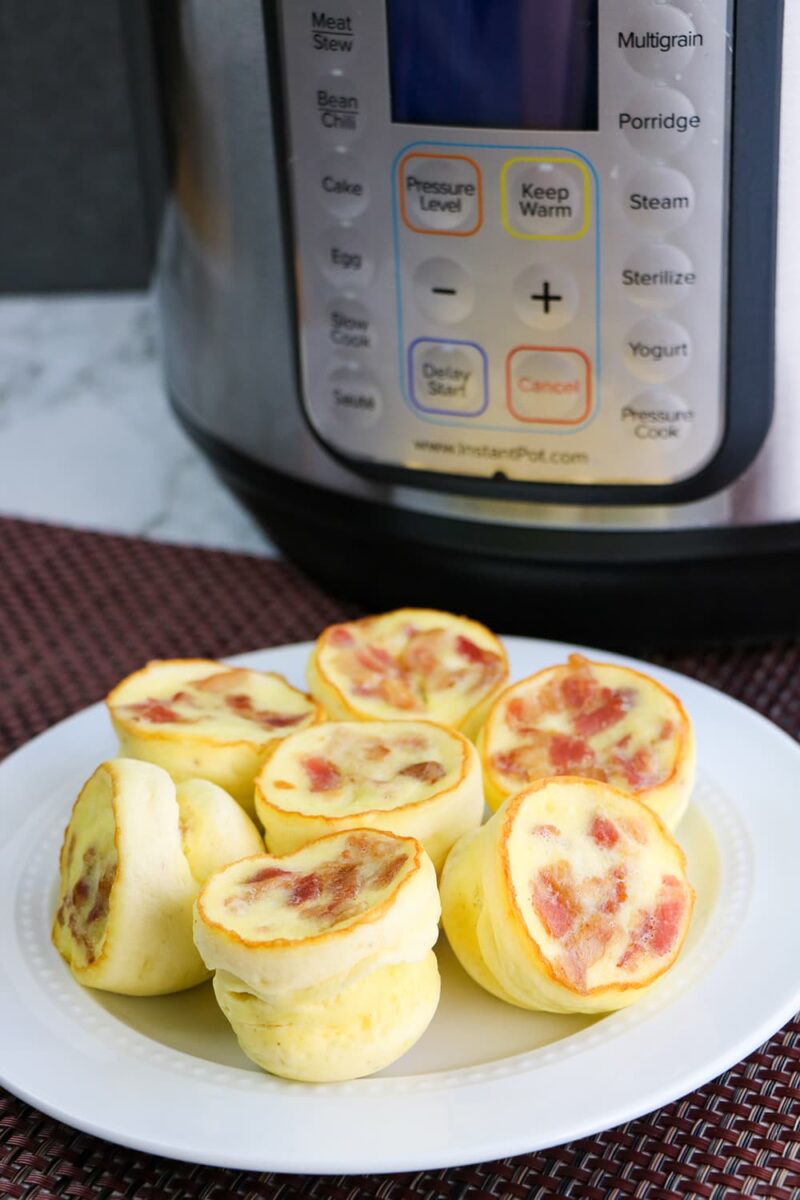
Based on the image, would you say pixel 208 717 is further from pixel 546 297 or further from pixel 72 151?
pixel 72 151

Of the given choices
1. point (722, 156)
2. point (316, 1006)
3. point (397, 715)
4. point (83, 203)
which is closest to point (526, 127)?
point (722, 156)

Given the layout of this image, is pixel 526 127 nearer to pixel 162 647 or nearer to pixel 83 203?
pixel 162 647

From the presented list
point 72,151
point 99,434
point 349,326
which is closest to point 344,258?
point 349,326

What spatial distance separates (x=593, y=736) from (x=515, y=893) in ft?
0.36

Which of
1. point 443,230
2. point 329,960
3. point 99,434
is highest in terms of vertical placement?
point 443,230

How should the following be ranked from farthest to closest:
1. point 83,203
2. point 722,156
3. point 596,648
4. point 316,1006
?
point 83,203, point 596,648, point 722,156, point 316,1006

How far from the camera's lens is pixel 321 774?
1.66ft

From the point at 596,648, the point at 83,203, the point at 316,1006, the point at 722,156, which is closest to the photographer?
the point at 316,1006

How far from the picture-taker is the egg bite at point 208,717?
1.72 ft

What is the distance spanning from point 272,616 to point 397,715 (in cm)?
21

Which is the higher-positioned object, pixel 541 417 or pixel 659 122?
pixel 659 122

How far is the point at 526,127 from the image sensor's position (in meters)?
0.56

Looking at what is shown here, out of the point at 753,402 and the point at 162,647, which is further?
the point at 162,647

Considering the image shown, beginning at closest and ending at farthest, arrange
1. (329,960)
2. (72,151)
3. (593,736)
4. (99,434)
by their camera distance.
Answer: (329,960)
(593,736)
(99,434)
(72,151)
